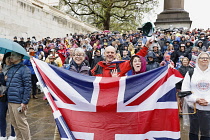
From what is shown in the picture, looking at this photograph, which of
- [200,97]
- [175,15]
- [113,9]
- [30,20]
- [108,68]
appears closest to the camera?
[200,97]

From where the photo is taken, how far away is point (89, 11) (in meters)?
35.1

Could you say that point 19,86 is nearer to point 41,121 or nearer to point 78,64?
point 78,64

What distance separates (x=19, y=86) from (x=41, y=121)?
232 centimetres

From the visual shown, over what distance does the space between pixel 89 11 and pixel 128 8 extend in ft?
18.8

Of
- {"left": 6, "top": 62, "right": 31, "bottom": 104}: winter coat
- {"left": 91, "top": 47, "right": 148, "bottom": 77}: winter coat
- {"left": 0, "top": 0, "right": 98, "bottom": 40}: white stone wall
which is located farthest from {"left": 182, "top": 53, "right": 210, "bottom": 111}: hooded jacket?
{"left": 0, "top": 0, "right": 98, "bottom": 40}: white stone wall

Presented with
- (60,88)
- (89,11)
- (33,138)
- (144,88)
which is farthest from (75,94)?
(89,11)

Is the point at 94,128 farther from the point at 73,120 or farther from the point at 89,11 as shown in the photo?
the point at 89,11

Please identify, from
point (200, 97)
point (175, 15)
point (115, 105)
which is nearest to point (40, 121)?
point (115, 105)

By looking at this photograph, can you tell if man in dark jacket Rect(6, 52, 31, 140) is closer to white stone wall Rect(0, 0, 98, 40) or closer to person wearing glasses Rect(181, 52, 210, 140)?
person wearing glasses Rect(181, 52, 210, 140)

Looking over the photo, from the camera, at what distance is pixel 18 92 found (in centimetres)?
397

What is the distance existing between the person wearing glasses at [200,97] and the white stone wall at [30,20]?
50.6ft

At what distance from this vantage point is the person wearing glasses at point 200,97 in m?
3.62

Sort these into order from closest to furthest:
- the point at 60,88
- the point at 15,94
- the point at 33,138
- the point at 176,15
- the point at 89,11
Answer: the point at 60,88 → the point at 15,94 → the point at 33,138 → the point at 176,15 → the point at 89,11

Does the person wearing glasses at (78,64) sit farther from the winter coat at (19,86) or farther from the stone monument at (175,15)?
the stone monument at (175,15)
